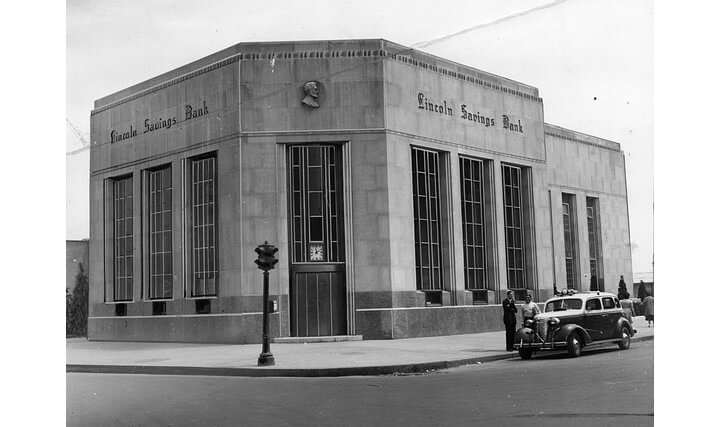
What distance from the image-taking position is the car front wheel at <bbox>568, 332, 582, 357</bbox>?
51.3ft

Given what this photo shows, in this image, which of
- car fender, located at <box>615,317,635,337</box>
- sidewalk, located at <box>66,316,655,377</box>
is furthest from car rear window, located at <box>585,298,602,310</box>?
sidewalk, located at <box>66,316,655,377</box>

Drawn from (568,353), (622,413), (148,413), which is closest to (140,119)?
(148,413)

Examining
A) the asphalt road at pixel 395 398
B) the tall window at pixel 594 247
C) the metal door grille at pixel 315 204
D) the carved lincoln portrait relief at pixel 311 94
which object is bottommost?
the asphalt road at pixel 395 398

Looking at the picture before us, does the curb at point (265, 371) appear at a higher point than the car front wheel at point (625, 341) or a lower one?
lower

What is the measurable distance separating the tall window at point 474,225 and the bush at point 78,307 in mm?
14231

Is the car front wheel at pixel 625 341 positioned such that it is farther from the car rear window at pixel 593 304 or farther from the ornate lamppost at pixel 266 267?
the ornate lamppost at pixel 266 267

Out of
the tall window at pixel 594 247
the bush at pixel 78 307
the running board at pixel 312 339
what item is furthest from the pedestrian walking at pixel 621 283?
the bush at pixel 78 307

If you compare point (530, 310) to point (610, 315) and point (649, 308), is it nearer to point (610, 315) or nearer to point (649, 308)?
point (610, 315)

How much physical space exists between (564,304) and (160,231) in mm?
8662

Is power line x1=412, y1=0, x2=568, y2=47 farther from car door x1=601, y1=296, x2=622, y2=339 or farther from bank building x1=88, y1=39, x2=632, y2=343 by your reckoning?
car door x1=601, y1=296, x2=622, y2=339

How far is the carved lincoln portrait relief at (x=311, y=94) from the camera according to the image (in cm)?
1956

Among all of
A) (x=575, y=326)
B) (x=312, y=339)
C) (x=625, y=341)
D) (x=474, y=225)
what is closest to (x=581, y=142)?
(x=625, y=341)

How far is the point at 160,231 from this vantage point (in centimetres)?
1617
